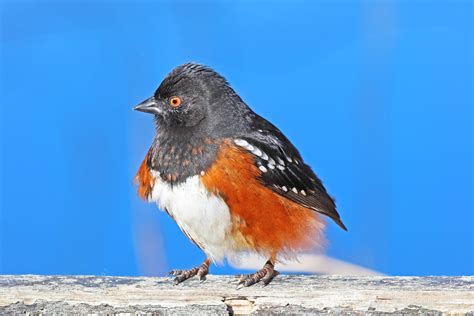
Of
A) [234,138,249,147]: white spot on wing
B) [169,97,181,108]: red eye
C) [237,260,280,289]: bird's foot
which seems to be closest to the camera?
[237,260,280,289]: bird's foot

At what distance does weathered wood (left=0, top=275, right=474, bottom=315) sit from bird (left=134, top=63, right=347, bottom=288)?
383mm

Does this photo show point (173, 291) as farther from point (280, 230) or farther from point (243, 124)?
point (243, 124)

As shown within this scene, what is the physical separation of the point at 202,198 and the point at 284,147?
0.60 metres

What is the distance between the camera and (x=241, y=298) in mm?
2104

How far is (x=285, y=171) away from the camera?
3.07m

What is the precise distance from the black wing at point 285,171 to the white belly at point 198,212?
240 mm

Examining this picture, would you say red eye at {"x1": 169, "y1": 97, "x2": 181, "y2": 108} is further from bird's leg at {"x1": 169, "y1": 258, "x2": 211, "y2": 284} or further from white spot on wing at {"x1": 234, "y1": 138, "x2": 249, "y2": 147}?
bird's leg at {"x1": 169, "y1": 258, "x2": 211, "y2": 284}

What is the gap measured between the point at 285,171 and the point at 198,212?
48cm

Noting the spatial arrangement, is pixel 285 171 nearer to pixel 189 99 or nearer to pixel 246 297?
pixel 189 99

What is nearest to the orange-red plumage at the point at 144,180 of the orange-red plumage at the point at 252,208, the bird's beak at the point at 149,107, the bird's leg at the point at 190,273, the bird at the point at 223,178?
the bird at the point at 223,178

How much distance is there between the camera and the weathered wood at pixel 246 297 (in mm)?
2031

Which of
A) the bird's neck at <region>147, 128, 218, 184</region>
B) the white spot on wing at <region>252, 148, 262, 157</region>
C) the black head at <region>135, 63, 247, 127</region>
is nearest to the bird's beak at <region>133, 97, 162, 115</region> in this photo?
the black head at <region>135, 63, 247, 127</region>

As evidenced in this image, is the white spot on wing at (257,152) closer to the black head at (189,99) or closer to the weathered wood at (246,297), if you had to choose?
the black head at (189,99)

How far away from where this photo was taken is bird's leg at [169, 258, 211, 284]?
2.42 meters
